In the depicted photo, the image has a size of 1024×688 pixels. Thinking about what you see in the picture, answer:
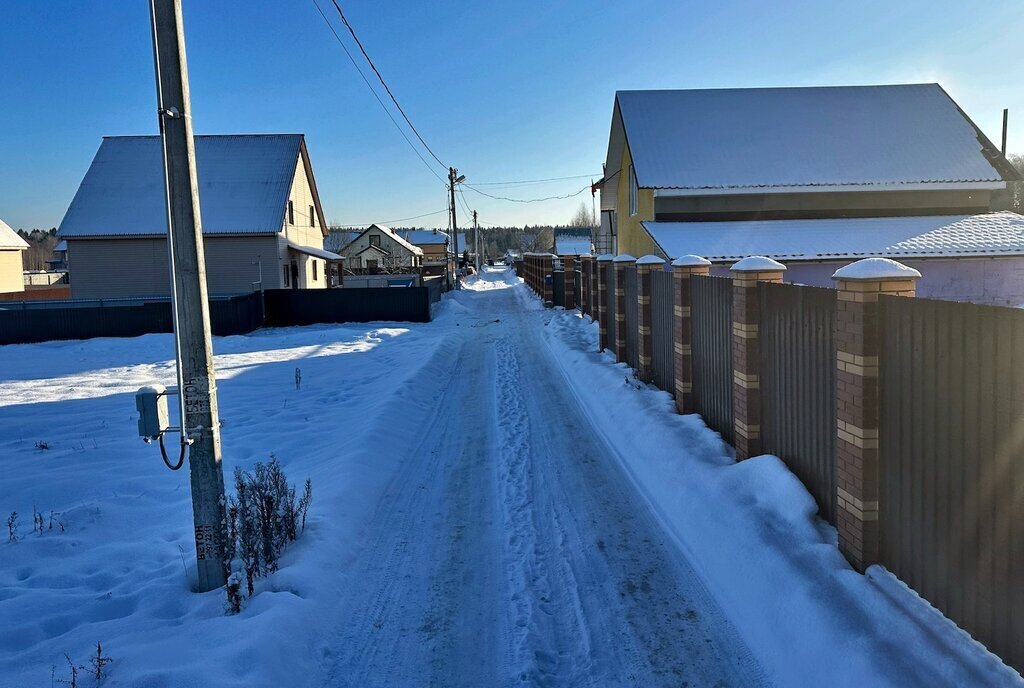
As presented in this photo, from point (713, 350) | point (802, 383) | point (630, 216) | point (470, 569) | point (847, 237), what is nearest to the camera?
point (470, 569)

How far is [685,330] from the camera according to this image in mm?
8977

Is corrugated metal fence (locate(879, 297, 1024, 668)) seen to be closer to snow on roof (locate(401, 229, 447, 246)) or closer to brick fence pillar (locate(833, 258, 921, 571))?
brick fence pillar (locate(833, 258, 921, 571))

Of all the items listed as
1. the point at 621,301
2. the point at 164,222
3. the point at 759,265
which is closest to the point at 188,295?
the point at 759,265

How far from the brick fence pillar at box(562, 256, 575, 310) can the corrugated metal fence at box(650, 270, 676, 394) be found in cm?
1639

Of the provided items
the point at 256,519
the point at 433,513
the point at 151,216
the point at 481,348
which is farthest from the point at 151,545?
the point at 151,216

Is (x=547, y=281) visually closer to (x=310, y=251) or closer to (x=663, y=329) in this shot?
(x=310, y=251)

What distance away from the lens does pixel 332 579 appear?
4.87 metres

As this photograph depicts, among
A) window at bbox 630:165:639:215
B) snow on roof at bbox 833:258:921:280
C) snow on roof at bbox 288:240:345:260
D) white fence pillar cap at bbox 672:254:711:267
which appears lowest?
snow on roof at bbox 833:258:921:280

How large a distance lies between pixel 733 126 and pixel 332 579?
23.7 meters

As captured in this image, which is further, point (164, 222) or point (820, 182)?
point (164, 222)

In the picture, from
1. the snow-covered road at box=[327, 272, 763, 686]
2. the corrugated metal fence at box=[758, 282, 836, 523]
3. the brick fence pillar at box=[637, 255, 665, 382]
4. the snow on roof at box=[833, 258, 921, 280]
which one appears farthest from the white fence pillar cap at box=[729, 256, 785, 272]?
the brick fence pillar at box=[637, 255, 665, 382]

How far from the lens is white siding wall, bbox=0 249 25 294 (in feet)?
129

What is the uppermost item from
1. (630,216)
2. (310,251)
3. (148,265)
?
(630,216)

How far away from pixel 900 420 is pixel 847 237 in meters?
16.8
